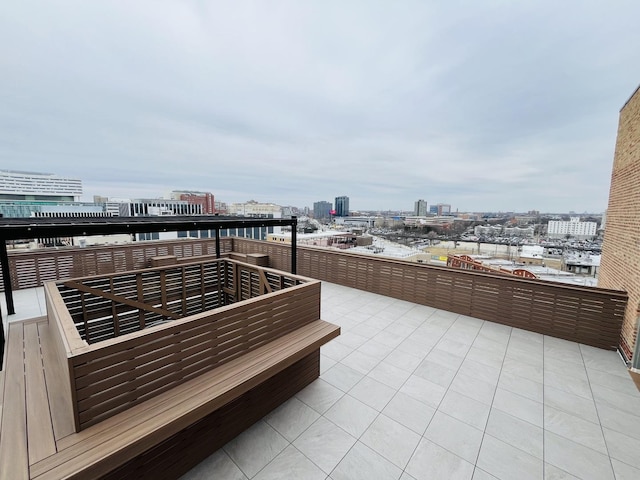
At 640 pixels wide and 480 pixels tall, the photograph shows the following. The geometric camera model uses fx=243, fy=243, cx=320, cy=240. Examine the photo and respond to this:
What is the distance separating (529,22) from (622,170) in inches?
129

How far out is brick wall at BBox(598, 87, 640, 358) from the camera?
332 centimetres

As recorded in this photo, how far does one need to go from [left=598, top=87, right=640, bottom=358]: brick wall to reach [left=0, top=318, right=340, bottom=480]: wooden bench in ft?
14.1

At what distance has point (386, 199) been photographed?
32562mm

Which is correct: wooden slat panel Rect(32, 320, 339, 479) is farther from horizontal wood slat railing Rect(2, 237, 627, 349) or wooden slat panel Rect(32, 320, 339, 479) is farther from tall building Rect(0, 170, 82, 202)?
tall building Rect(0, 170, 82, 202)

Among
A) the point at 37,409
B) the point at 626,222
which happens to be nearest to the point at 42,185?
the point at 37,409

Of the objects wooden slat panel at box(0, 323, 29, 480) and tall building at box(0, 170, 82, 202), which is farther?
tall building at box(0, 170, 82, 202)

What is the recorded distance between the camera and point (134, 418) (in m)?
1.53

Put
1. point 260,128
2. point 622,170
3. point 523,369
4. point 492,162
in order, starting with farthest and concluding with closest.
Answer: point 492,162 < point 260,128 < point 622,170 < point 523,369

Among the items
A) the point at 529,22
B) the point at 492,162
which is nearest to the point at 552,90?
the point at 529,22

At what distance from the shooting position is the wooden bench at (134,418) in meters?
1.28

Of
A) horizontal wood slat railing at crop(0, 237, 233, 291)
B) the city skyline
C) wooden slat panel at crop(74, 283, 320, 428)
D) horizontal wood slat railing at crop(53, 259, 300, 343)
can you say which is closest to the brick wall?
the city skyline

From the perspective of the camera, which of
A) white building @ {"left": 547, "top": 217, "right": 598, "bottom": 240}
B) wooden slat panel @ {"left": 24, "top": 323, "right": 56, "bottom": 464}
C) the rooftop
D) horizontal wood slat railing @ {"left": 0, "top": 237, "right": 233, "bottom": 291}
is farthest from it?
horizontal wood slat railing @ {"left": 0, "top": 237, "right": 233, "bottom": 291}

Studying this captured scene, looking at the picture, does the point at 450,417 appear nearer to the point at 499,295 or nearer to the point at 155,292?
the point at 499,295

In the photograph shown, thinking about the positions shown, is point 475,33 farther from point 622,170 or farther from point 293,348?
point 293,348
